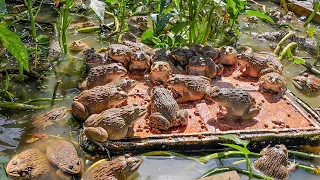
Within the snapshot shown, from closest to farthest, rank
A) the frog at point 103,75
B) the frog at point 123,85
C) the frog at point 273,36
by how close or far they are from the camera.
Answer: the frog at point 123,85 → the frog at point 103,75 → the frog at point 273,36

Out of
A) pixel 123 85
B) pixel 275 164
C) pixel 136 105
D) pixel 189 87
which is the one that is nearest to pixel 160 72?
pixel 189 87

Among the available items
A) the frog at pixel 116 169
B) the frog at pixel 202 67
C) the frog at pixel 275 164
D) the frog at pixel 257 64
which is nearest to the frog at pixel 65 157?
the frog at pixel 116 169

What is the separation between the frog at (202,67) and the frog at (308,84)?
1.35 metres

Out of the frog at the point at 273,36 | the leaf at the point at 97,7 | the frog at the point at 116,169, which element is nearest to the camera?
the frog at the point at 116,169

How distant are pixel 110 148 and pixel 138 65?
1.70m

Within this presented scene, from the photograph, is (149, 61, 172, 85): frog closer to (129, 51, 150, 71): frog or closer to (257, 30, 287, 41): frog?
(129, 51, 150, 71): frog

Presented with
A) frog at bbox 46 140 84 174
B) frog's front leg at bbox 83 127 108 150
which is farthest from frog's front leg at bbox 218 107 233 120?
frog at bbox 46 140 84 174

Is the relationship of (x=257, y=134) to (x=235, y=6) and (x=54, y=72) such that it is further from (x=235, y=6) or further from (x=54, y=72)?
(x=54, y=72)

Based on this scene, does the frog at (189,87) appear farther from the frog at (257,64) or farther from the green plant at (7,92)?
the green plant at (7,92)

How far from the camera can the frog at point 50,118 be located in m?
4.06

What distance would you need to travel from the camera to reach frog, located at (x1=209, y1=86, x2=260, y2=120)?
3.95 metres

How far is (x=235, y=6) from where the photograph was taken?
16.6ft

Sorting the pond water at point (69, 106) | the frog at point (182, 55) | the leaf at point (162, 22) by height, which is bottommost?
the pond water at point (69, 106)

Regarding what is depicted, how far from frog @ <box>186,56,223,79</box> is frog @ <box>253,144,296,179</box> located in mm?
1570
